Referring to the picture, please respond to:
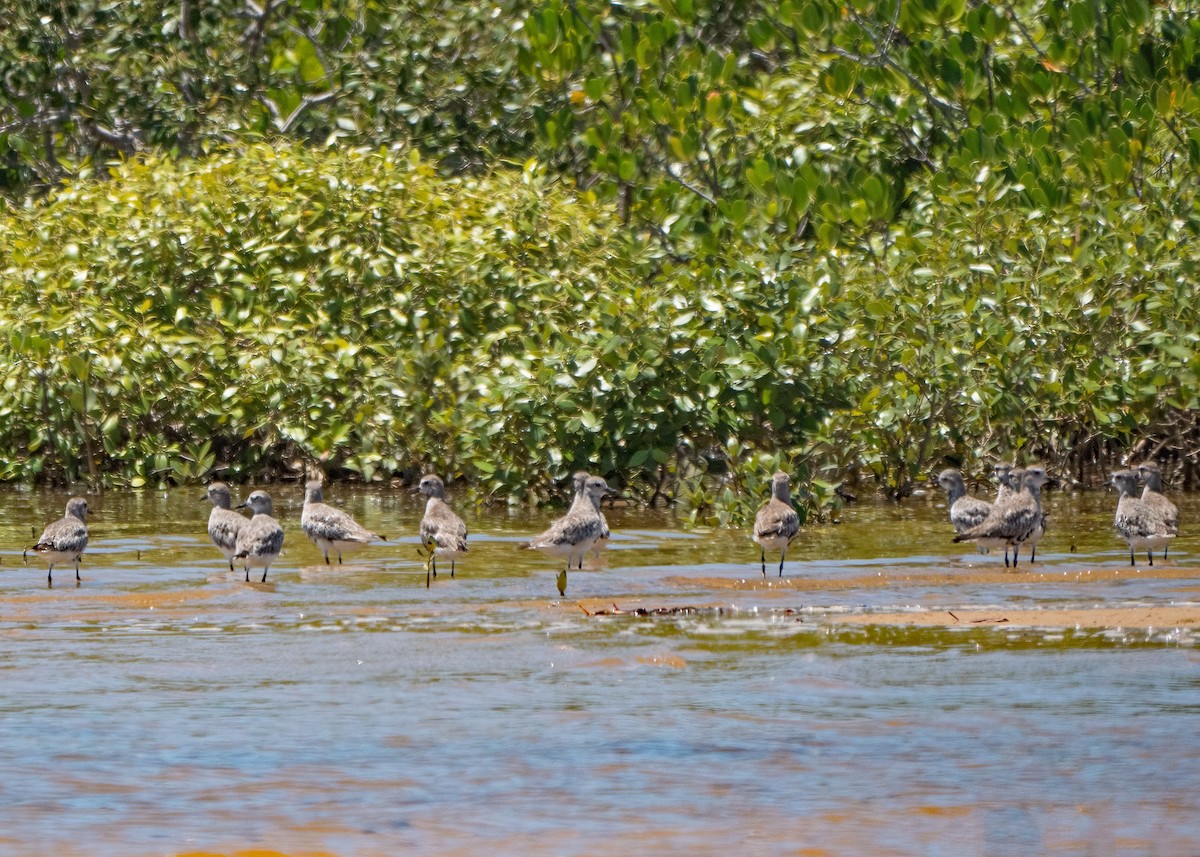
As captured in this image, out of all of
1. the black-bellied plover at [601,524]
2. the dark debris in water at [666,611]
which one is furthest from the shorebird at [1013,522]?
the dark debris in water at [666,611]

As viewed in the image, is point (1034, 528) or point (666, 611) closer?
point (666, 611)

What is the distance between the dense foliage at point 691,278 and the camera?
64.9 ft

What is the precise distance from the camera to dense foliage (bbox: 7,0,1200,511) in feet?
64.9

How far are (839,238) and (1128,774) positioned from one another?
1477 centimetres

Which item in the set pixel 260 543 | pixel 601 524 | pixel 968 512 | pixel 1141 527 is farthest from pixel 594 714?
pixel 968 512

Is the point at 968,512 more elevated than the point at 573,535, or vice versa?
the point at 968,512

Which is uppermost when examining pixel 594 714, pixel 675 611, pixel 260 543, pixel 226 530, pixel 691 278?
pixel 691 278

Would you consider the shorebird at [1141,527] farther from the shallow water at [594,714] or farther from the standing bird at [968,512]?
the standing bird at [968,512]

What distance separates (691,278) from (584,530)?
6288 millimetres

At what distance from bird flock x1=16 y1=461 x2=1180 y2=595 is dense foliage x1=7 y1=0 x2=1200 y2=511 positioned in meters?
3.01

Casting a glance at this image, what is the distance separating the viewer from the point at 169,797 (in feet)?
25.7

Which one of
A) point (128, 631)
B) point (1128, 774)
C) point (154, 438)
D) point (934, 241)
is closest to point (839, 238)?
point (934, 241)

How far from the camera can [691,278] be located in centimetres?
2067

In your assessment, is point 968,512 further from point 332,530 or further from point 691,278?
point 691,278
